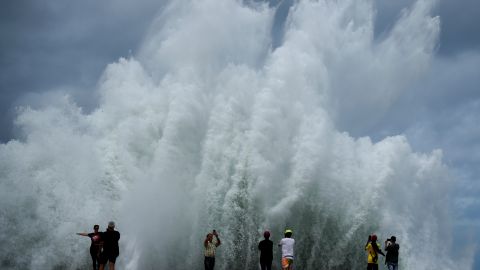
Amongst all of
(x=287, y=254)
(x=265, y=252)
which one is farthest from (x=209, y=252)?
(x=287, y=254)

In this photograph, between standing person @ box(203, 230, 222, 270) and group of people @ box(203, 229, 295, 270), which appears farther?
standing person @ box(203, 230, 222, 270)

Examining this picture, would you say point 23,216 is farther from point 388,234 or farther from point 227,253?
point 388,234

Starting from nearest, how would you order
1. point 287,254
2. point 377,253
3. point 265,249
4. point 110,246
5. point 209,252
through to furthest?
Result: 1. point 287,254
2. point 110,246
3. point 265,249
4. point 209,252
5. point 377,253

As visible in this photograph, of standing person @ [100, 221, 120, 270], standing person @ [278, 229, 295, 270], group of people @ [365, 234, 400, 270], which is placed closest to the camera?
standing person @ [278, 229, 295, 270]

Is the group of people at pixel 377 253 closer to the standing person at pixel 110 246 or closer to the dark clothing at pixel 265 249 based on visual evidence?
the dark clothing at pixel 265 249

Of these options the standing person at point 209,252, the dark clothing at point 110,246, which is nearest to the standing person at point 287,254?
the standing person at point 209,252

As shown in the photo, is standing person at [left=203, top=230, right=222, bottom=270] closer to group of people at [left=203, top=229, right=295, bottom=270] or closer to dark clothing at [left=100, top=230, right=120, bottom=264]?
group of people at [left=203, top=229, right=295, bottom=270]

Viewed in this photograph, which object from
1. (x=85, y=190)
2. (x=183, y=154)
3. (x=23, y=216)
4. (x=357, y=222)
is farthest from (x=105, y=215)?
(x=357, y=222)

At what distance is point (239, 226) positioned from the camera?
28562 millimetres

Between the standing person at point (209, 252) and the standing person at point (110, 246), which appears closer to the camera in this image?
the standing person at point (110, 246)

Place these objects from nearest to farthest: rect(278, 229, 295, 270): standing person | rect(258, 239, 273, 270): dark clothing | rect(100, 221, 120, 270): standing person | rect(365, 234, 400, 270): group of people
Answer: rect(278, 229, 295, 270): standing person
rect(100, 221, 120, 270): standing person
rect(258, 239, 273, 270): dark clothing
rect(365, 234, 400, 270): group of people

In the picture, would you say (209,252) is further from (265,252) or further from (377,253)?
(377,253)

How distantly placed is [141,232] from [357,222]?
12.9 m

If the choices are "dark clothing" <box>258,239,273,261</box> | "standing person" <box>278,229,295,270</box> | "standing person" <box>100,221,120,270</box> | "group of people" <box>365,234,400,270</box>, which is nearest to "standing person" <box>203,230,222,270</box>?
"dark clothing" <box>258,239,273,261</box>
